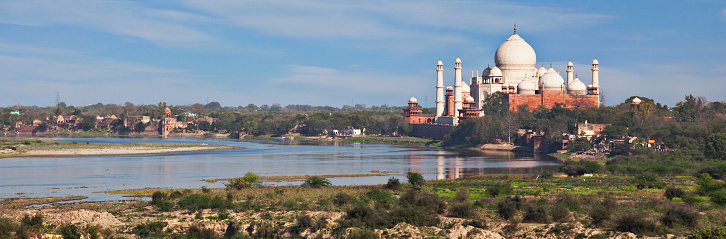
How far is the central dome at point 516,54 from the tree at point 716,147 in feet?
144

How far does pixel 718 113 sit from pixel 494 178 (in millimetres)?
48486

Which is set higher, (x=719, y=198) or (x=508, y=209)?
(x=719, y=198)

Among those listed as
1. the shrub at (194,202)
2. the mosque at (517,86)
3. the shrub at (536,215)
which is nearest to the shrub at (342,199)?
the shrub at (194,202)

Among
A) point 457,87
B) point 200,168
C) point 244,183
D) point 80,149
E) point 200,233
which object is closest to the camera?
point 200,233

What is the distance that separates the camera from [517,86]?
103562 millimetres

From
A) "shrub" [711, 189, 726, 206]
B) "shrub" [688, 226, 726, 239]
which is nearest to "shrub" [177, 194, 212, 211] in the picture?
"shrub" [688, 226, 726, 239]

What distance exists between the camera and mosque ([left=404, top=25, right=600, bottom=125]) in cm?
10031

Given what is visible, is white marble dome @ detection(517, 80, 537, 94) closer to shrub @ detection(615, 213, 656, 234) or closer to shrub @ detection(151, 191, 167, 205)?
shrub @ detection(151, 191, 167, 205)

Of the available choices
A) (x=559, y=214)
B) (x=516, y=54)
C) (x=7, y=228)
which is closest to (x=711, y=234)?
(x=559, y=214)

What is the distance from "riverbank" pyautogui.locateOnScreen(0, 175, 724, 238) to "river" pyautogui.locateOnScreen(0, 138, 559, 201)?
25.7 ft

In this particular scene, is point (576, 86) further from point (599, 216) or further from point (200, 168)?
point (599, 216)

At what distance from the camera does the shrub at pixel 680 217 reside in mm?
27047

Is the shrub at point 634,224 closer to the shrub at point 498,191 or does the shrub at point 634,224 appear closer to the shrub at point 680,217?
the shrub at point 680,217

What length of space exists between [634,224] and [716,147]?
37.6 m
